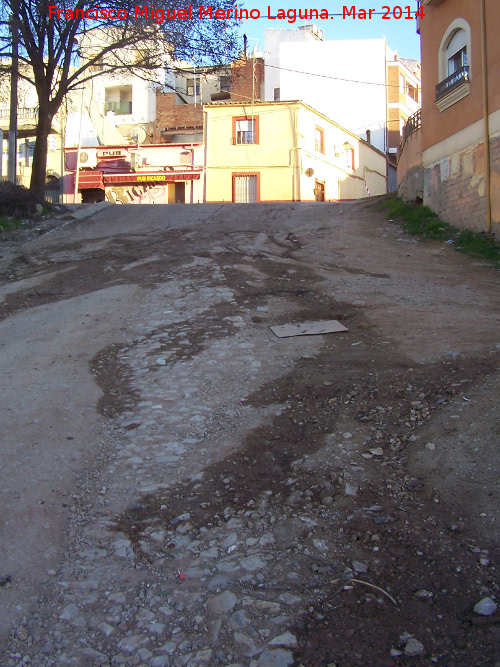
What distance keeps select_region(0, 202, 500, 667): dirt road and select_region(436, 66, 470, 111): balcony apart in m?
5.36

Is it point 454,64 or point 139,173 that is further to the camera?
point 139,173

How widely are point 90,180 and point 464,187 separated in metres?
24.9

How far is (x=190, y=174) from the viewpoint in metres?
30.7

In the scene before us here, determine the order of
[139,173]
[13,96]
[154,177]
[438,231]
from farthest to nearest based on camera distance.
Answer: [139,173] → [154,177] → [13,96] → [438,231]

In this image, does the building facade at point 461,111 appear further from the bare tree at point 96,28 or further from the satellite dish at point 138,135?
the satellite dish at point 138,135

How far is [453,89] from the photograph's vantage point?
11.7 m

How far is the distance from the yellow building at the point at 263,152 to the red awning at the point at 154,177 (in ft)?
3.18

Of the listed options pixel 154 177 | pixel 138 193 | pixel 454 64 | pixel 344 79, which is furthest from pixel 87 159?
pixel 454 64

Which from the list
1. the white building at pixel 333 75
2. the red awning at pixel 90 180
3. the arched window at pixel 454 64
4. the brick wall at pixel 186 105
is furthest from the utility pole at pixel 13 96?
the white building at pixel 333 75

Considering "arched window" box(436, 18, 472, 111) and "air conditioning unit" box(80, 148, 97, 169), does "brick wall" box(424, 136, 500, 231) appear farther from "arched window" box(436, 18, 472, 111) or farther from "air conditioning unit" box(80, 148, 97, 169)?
"air conditioning unit" box(80, 148, 97, 169)

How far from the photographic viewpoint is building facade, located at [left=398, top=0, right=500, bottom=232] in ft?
35.0

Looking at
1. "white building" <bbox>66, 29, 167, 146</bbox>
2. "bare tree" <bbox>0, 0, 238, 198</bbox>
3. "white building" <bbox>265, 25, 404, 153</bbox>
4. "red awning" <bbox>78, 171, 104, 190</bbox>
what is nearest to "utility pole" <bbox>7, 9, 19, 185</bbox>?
"bare tree" <bbox>0, 0, 238, 198</bbox>

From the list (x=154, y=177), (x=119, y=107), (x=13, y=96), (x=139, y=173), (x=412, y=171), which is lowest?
(x=412, y=171)

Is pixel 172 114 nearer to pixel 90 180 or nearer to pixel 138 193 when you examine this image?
pixel 138 193
